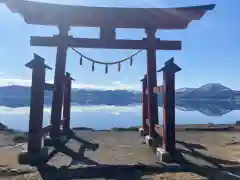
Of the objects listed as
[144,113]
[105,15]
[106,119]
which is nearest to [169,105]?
[105,15]

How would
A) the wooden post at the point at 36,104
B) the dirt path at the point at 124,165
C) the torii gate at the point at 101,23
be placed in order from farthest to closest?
the torii gate at the point at 101,23, the wooden post at the point at 36,104, the dirt path at the point at 124,165

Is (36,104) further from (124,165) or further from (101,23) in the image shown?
(101,23)

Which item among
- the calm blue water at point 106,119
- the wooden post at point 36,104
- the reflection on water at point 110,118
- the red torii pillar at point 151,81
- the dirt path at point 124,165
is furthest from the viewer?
the reflection on water at point 110,118

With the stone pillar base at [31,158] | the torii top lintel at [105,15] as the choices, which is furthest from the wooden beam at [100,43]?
the stone pillar base at [31,158]

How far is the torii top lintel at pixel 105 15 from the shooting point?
295 inches

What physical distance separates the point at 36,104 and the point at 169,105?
314 centimetres

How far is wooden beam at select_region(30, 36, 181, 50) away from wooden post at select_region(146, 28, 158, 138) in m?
0.16

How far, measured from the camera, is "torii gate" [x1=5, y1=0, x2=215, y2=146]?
7.64 meters

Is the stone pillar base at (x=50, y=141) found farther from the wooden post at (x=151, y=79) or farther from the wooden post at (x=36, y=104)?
the wooden post at (x=151, y=79)

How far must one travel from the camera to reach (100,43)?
8.02 meters

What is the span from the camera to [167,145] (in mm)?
6234

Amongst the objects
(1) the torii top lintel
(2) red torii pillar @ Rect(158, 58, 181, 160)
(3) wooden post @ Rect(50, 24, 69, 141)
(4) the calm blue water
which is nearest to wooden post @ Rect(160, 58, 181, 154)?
(2) red torii pillar @ Rect(158, 58, 181, 160)

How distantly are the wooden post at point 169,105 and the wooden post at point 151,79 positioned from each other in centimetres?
189

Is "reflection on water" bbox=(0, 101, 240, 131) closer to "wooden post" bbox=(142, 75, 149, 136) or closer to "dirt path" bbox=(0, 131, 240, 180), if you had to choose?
"wooden post" bbox=(142, 75, 149, 136)
